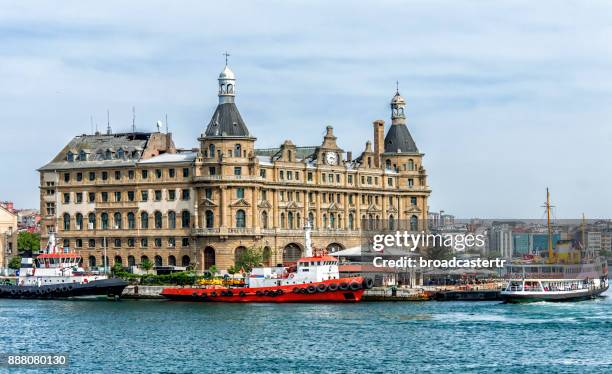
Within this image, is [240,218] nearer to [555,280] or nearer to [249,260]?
[249,260]

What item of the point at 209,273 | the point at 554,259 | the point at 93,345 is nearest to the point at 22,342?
the point at 93,345

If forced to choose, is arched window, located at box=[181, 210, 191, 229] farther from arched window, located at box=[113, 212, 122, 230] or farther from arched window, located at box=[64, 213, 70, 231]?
arched window, located at box=[64, 213, 70, 231]

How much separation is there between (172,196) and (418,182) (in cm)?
3873

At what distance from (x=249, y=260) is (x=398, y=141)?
37761 mm

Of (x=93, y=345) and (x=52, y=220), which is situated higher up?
(x=52, y=220)

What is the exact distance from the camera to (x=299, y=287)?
144 metres

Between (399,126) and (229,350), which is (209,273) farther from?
(229,350)

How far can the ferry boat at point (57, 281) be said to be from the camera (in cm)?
15238

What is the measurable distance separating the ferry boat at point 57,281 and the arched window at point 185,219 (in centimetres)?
1434

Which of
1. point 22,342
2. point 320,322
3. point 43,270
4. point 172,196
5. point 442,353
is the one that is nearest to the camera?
point 442,353

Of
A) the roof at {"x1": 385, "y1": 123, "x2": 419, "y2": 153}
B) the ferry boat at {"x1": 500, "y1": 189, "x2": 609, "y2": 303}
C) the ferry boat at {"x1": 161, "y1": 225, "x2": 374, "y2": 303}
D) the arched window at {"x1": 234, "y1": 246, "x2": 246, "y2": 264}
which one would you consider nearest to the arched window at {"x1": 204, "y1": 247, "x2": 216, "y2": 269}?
the arched window at {"x1": 234, "y1": 246, "x2": 246, "y2": 264}

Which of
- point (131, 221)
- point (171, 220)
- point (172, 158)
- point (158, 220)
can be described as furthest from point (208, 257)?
point (172, 158)

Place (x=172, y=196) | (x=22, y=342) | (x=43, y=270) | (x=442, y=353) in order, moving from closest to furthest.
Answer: (x=442, y=353) < (x=22, y=342) < (x=43, y=270) < (x=172, y=196)

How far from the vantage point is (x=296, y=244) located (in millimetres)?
178125
